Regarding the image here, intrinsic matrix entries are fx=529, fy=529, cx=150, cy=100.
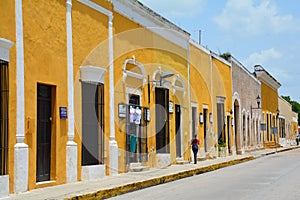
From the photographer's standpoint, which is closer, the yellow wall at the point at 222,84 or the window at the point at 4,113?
the window at the point at 4,113

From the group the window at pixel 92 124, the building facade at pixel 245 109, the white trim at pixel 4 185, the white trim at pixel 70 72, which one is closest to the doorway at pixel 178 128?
the window at pixel 92 124

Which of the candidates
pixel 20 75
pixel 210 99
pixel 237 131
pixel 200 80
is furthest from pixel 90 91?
pixel 237 131

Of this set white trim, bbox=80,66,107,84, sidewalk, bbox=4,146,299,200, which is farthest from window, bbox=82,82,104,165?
sidewalk, bbox=4,146,299,200

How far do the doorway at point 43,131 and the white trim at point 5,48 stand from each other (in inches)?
71.7

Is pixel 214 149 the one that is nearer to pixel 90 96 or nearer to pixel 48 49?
pixel 90 96

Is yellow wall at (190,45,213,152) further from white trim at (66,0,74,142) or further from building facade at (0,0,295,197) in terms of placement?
white trim at (66,0,74,142)

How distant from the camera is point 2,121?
39.0 ft

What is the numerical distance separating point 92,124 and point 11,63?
4.80 m

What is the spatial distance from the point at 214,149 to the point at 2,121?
2106 cm

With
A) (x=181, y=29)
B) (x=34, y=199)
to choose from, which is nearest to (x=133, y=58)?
(x=181, y=29)

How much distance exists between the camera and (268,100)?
5466cm

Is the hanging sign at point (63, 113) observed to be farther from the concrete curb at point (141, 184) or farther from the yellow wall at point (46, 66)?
the concrete curb at point (141, 184)

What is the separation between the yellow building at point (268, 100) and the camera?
50.8 m

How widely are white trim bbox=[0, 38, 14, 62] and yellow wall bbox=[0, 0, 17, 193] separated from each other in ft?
0.59
